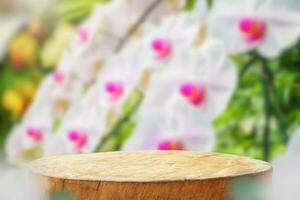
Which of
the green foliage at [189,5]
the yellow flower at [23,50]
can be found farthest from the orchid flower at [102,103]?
the yellow flower at [23,50]

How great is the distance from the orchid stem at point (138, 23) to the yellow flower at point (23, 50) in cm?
78

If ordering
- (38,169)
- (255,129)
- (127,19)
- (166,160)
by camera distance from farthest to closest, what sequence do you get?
(127,19) → (255,129) → (166,160) → (38,169)

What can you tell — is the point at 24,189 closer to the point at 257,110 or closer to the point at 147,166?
the point at 147,166

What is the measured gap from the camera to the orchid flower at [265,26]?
3045mm

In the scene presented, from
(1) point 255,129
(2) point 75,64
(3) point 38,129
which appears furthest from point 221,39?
(3) point 38,129

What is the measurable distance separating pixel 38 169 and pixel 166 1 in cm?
206

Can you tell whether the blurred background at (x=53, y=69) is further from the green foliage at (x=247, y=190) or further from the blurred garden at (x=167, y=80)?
the green foliage at (x=247, y=190)

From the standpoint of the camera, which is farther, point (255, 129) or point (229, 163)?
point (255, 129)

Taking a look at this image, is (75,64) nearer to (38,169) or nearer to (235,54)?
(235,54)

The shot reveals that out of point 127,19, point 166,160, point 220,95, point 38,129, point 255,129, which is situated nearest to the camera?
point 166,160

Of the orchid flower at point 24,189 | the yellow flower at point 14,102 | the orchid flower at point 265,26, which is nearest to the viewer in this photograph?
the orchid flower at point 24,189

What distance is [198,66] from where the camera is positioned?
3166 mm

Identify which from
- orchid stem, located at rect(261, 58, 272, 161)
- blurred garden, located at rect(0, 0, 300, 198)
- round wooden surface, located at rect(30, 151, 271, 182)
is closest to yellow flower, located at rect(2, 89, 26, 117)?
blurred garden, located at rect(0, 0, 300, 198)

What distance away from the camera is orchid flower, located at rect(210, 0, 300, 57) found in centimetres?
304
